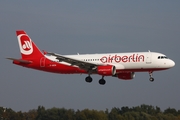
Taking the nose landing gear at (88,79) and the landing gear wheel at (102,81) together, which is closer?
the nose landing gear at (88,79)

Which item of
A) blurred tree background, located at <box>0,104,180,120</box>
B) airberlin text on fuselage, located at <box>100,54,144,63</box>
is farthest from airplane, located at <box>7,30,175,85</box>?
blurred tree background, located at <box>0,104,180,120</box>

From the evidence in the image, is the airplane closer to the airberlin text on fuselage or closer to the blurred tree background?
the airberlin text on fuselage

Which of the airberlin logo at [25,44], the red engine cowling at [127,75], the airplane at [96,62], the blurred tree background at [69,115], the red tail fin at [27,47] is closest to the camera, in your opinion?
the airplane at [96,62]

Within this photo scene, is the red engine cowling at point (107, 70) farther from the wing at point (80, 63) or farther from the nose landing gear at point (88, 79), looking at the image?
the nose landing gear at point (88, 79)

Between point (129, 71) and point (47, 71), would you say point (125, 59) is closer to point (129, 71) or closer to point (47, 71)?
point (129, 71)

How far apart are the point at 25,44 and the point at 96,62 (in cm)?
1431

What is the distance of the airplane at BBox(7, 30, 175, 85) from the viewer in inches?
3137

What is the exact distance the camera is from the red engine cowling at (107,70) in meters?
Result: 79.8

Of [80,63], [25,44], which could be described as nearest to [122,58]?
[80,63]

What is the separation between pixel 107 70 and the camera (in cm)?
7981

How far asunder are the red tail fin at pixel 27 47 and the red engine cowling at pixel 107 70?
1214 centimetres

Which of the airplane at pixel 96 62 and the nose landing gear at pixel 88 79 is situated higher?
the airplane at pixel 96 62

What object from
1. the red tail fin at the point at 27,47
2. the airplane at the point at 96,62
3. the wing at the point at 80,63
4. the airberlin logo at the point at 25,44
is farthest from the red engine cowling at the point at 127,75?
the airberlin logo at the point at 25,44

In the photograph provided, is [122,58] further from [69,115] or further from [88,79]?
[69,115]
